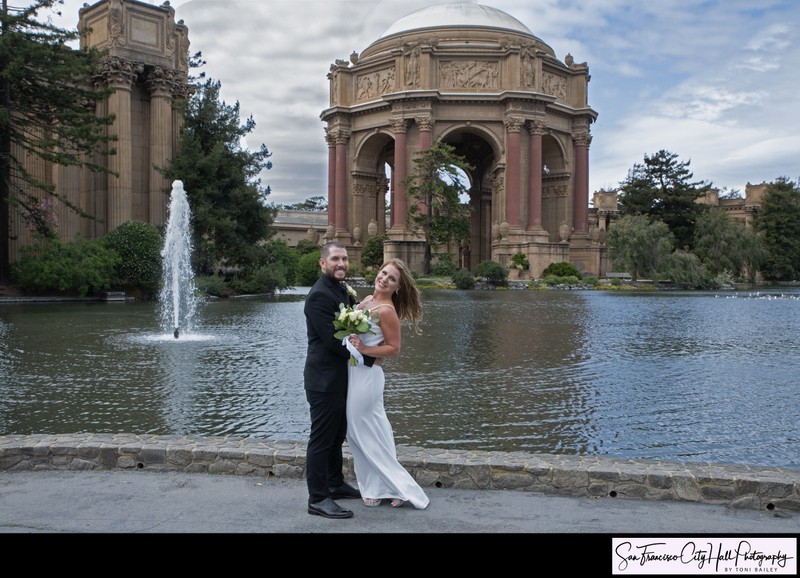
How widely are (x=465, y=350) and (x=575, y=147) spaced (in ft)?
A: 181

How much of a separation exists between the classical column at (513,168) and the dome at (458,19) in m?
10.1

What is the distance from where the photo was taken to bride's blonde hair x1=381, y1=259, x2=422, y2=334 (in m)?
4.94

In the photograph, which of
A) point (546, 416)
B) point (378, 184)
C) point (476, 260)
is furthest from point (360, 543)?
point (476, 260)

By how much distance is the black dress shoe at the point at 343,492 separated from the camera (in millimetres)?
4938

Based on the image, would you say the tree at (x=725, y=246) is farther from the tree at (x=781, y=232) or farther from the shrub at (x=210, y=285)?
the shrub at (x=210, y=285)

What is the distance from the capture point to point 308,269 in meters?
49.9

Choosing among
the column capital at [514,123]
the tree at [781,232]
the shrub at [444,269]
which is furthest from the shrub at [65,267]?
the tree at [781,232]

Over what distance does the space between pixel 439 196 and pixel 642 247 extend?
14058 millimetres

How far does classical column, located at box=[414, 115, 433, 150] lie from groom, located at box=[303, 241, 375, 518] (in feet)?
175

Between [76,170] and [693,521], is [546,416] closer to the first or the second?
[693,521]

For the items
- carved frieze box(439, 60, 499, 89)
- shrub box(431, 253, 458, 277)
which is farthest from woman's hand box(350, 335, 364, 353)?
carved frieze box(439, 60, 499, 89)

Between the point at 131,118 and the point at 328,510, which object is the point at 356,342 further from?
the point at 131,118

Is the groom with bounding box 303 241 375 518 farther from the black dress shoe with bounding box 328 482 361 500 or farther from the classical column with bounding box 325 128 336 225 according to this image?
the classical column with bounding box 325 128 336 225

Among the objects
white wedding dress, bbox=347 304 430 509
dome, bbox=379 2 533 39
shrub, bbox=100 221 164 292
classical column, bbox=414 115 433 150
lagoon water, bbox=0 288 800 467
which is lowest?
lagoon water, bbox=0 288 800 467
